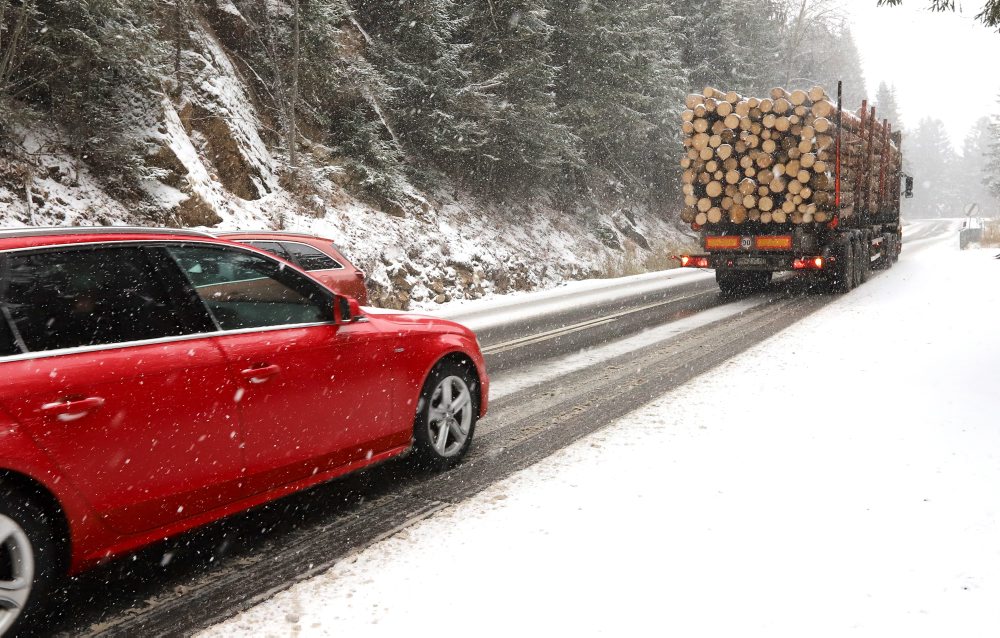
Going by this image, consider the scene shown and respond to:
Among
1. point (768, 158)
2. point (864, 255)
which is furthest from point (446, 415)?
point (864, 255)

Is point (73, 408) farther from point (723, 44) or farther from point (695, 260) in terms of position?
point (723, 44)

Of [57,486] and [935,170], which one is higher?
[935,170]

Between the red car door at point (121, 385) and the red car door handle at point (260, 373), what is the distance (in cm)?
11

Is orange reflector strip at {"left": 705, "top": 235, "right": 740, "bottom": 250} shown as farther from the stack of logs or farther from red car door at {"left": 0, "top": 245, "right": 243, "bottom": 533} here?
red car door at {"left": 0, "top": 245, "right": 243, "bottom": 533}

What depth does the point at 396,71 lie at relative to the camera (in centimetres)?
1650

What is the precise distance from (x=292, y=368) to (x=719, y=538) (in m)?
2.33

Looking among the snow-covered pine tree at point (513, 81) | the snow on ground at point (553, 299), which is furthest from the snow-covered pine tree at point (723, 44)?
the snow on ground at point (553, 299)

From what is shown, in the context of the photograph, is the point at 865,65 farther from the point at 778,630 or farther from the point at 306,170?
the point at 778,630

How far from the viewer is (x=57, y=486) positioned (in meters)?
2.69

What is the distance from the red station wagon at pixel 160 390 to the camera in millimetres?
2680

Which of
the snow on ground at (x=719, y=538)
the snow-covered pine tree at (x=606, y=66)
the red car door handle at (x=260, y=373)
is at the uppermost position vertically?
the snow-covered pine tree at (x=606, y=66)

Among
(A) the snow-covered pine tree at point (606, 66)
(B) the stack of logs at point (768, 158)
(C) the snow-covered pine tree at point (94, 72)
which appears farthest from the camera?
(A) the snow-covered pine tree at point (606, 66)

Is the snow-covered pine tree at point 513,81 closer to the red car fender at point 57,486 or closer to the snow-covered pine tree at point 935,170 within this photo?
the red car fender at point 57,486

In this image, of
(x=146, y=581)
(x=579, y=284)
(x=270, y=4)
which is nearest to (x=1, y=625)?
(x=146, y=581)
